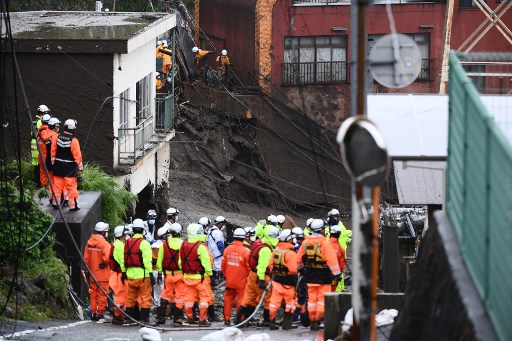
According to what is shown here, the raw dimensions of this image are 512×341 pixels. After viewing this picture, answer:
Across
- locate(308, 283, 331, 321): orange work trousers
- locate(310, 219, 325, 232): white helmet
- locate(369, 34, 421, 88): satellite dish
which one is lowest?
locate(308, 283, 331, 321): orange work trousers

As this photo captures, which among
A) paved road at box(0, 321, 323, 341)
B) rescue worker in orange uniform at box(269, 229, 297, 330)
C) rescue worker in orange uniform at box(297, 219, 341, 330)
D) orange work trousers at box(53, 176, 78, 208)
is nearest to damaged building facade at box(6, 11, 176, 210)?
orange work trousers at box(53, 176, 78, 208)

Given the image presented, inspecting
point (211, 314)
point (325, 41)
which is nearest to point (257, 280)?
point (211, 314)

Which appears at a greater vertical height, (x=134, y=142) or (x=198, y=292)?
(x=134, y=142)

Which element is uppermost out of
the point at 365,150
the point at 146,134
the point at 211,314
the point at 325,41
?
the point at 365,150

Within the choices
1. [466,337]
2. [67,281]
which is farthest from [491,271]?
[67,281]

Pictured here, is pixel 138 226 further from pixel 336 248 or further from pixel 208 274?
pixel 336 248

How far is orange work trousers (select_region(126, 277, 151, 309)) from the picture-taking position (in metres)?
18.9

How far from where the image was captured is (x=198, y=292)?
18969mm

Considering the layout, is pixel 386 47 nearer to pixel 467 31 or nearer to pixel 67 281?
pixel 67 281

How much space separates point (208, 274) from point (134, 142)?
10.0 meters

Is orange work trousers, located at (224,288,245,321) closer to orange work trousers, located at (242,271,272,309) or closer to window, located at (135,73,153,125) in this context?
orange work trousers, located at (242,271,272,309)

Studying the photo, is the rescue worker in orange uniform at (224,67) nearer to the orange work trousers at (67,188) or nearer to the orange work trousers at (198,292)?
the orange work trousers at (67,188)

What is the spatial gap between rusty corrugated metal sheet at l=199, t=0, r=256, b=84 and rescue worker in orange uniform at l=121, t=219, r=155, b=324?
2419 centimetres

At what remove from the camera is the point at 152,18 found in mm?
31859
